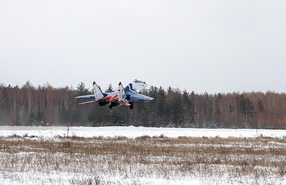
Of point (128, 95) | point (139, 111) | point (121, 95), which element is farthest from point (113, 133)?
point (139, 111)

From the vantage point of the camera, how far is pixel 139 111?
90.4 m

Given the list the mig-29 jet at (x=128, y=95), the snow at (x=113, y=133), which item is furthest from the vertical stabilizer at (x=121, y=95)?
the snow at (x=113, y=133)

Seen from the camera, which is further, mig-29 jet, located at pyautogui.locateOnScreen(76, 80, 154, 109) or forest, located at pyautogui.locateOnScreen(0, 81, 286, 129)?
forest, located at pyautogui.locateOnScreen(0, 81, 286, 129)

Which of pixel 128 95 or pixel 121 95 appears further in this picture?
pixel 128 95

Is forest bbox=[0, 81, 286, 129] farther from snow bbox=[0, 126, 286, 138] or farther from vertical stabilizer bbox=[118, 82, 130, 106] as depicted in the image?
vertical stabilizer bbox=[118, 82, 130, 106]

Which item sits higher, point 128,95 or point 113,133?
point 128,95

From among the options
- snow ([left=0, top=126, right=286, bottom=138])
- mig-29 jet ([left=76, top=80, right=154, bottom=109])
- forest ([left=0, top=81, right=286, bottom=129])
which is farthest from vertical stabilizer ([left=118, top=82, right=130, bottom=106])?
forest ([left=0, top=81, right=286, bottom=129])

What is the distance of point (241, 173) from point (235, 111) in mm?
102619

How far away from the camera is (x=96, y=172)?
1398cm

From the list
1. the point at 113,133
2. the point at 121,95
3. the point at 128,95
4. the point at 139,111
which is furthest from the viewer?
the point at 139,111

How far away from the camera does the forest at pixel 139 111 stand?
179 ft

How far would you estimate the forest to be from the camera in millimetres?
54688

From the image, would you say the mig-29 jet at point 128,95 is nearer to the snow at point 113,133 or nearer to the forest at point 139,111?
the snow at point 113,133

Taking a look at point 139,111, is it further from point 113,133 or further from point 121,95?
point 121,95
